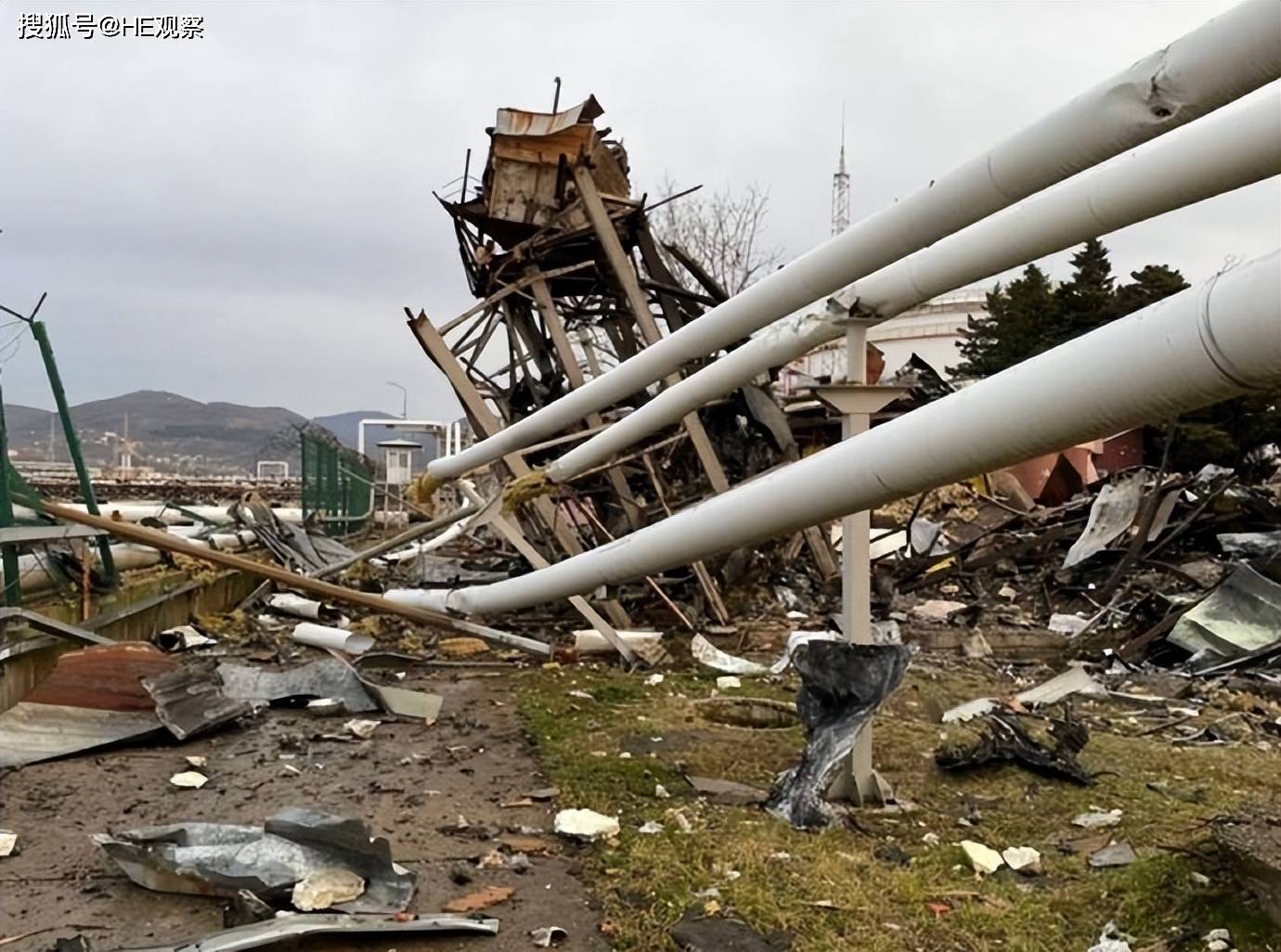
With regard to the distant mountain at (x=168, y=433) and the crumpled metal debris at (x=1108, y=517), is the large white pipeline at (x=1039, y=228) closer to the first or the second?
the distant mountain at (x=168, y=433)

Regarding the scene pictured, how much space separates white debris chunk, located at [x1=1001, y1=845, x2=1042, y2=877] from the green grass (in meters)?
0.04

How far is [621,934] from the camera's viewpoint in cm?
274

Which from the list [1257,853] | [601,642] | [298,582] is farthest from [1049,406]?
[298,582]

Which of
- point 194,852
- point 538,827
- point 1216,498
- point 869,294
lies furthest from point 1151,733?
point 1216,498

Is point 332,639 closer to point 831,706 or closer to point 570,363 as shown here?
point 570,363

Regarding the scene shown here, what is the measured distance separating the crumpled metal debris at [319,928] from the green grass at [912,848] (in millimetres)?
446

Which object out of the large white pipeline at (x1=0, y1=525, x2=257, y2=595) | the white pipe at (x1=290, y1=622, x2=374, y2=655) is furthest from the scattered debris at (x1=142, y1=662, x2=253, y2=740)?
the white pipe at (x1=290, y1=622, x2=374, y2=655)

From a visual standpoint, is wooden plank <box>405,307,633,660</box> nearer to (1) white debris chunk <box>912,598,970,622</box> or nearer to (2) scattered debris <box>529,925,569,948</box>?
(1) white debris chunk <box>912,598,970,622</box>

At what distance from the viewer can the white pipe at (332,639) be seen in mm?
7035

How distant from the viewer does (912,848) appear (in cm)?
339

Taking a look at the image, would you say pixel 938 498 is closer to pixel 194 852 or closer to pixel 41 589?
pixel 41 589

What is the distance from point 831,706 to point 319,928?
2009 millimetres

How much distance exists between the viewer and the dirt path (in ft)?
9.27

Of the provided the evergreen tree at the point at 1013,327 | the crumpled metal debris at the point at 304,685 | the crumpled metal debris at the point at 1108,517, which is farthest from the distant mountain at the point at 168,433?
the evergreen tree at the point at 1013,327
